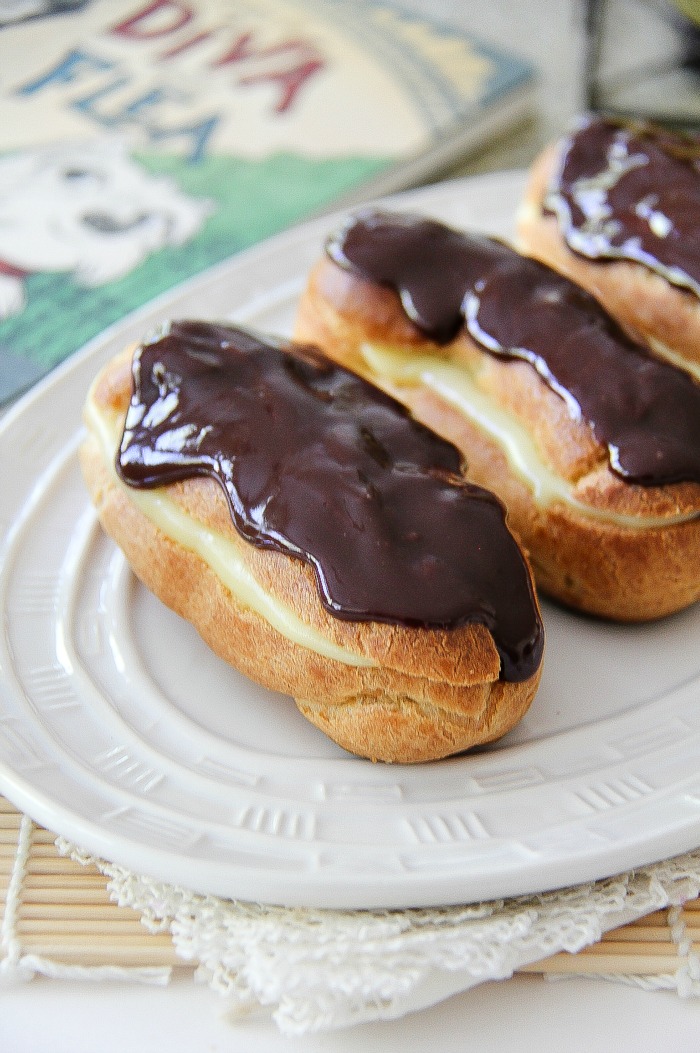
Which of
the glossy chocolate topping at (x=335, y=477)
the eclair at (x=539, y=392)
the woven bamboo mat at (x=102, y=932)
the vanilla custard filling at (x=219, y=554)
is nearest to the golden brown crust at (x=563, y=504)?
the eclair at (x=539, y=392)

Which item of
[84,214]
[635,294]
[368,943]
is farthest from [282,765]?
[84,214]

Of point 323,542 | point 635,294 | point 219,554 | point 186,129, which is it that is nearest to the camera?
point 323,542

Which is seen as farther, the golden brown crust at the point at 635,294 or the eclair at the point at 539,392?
the golden brown crust at the point at 635,294

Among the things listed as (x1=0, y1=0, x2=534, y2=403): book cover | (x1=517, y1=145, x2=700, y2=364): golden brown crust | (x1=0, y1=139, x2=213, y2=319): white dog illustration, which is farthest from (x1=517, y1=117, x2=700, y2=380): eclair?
(x1=0, y1=139, x2=213, y2=319): white dog illustration

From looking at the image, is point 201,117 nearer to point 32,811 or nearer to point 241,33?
point 241,33

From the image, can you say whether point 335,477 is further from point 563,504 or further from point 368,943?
point 368,943

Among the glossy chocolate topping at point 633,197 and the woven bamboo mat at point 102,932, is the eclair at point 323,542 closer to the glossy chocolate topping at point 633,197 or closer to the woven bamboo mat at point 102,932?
the woven bamboo mat at point 102,932
